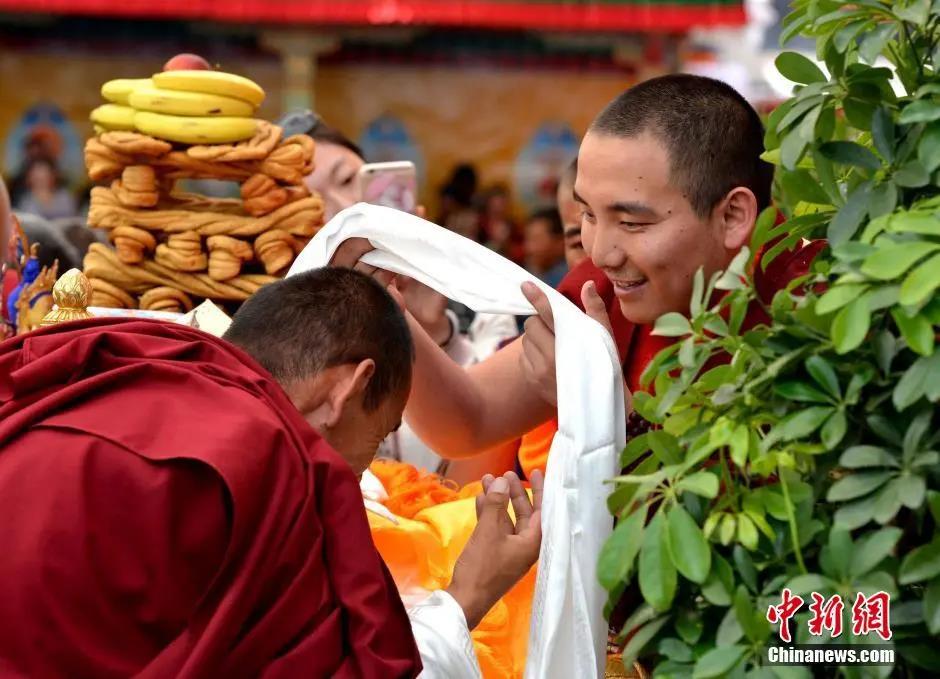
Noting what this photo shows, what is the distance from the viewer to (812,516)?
5.78 ft

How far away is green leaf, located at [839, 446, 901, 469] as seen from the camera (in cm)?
165

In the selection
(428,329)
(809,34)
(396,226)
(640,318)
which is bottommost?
(428,329)

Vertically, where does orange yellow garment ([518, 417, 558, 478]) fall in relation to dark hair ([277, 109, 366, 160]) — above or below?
below

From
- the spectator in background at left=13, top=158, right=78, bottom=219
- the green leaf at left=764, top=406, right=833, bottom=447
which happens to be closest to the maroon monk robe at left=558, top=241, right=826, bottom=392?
the green leaf at left=764, top=406, right=833, bottom=447

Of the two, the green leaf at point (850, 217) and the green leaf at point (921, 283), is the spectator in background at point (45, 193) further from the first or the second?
the green leaf at point (921, 283)

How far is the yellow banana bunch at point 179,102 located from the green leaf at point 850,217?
1.90 meters

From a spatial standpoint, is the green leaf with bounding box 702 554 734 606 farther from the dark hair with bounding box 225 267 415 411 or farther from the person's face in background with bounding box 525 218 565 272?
the person's face in background with bounding box 525 218 565 272

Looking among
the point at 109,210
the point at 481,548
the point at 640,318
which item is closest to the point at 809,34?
the point at 640,318

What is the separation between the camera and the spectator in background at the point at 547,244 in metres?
6.99

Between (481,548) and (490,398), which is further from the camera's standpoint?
(490,398)

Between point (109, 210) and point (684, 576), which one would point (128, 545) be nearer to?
point (684, 576)

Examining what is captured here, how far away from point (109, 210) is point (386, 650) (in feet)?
5.85

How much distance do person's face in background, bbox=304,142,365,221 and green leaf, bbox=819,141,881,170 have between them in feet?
7.28

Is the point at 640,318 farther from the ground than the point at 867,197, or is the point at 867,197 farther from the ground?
the point at 867,197
